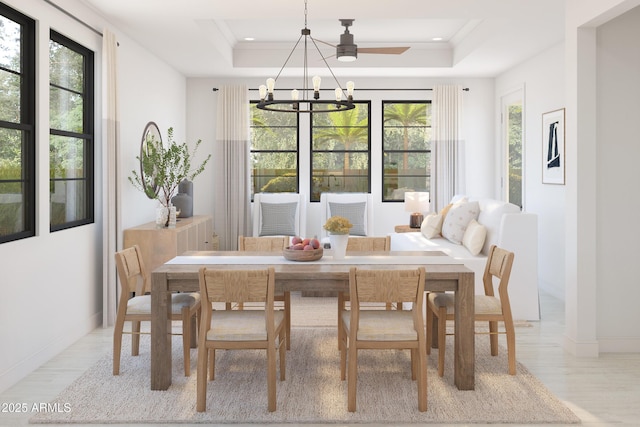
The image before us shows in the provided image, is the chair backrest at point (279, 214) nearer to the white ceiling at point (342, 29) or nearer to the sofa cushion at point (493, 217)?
the white ceiling at point (342, 29)

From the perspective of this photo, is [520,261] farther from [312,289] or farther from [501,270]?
[312,289]

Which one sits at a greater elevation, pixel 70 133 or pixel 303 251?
pixel 70 133

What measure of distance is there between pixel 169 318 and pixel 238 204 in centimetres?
518

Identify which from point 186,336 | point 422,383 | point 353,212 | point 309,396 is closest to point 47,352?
point 186,336

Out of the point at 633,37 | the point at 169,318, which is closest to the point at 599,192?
the point at 633,37

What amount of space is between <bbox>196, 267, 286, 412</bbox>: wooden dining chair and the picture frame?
409 cm

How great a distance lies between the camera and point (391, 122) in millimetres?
9195

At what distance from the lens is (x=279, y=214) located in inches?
344

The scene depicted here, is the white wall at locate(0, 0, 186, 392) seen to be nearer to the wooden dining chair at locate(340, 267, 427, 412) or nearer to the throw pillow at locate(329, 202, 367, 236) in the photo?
the wooden dining chair at locate(340, 267, 427, 412)

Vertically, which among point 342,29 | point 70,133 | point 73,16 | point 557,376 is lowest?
point 557,376

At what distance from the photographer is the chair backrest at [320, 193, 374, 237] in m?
8.77

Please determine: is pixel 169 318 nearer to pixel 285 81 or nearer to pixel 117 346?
pixel 117 346

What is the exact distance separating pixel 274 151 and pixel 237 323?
18.8 ft

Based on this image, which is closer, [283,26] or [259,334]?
[259,334]
